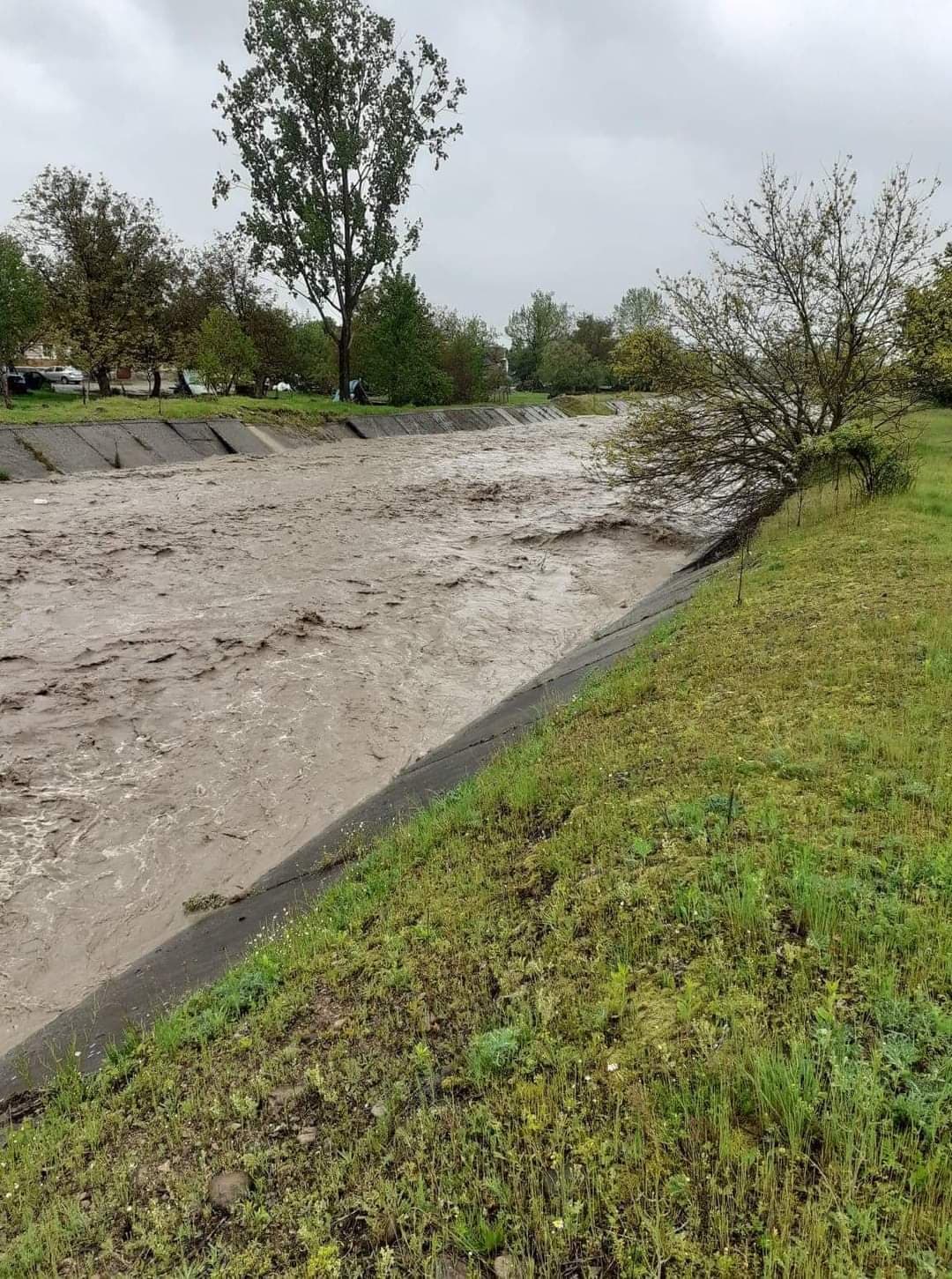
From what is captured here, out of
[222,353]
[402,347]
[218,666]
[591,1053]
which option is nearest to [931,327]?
[218,666]

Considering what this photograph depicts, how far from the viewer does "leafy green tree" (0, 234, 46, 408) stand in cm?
2645

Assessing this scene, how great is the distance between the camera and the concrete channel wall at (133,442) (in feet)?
73.6

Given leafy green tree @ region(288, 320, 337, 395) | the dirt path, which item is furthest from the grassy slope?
leafy green tree @ region(288, 320, 337, 395)

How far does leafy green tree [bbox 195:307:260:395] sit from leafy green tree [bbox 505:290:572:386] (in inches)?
2163

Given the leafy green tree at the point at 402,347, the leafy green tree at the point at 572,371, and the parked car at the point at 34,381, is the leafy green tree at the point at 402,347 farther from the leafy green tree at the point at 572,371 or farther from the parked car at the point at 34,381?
the leafy green tree at the point at 572,371

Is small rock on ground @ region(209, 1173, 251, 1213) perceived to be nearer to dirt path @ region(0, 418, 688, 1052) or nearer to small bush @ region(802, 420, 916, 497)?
dirt path @ region(0, 418, 688, 1052)

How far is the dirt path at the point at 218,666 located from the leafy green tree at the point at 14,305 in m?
10.9

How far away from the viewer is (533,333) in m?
92.1

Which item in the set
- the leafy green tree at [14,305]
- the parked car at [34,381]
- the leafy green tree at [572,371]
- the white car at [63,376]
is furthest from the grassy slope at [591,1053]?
the leafy green tree at [572,371]

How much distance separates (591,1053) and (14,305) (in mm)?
33645

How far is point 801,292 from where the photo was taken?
Result: 42.9 feet

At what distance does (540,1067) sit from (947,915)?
73.9 inches

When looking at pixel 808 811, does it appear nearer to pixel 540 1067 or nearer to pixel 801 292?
pixel 540 1067

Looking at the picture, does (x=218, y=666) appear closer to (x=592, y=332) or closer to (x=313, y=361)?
(x=313, y=361)
